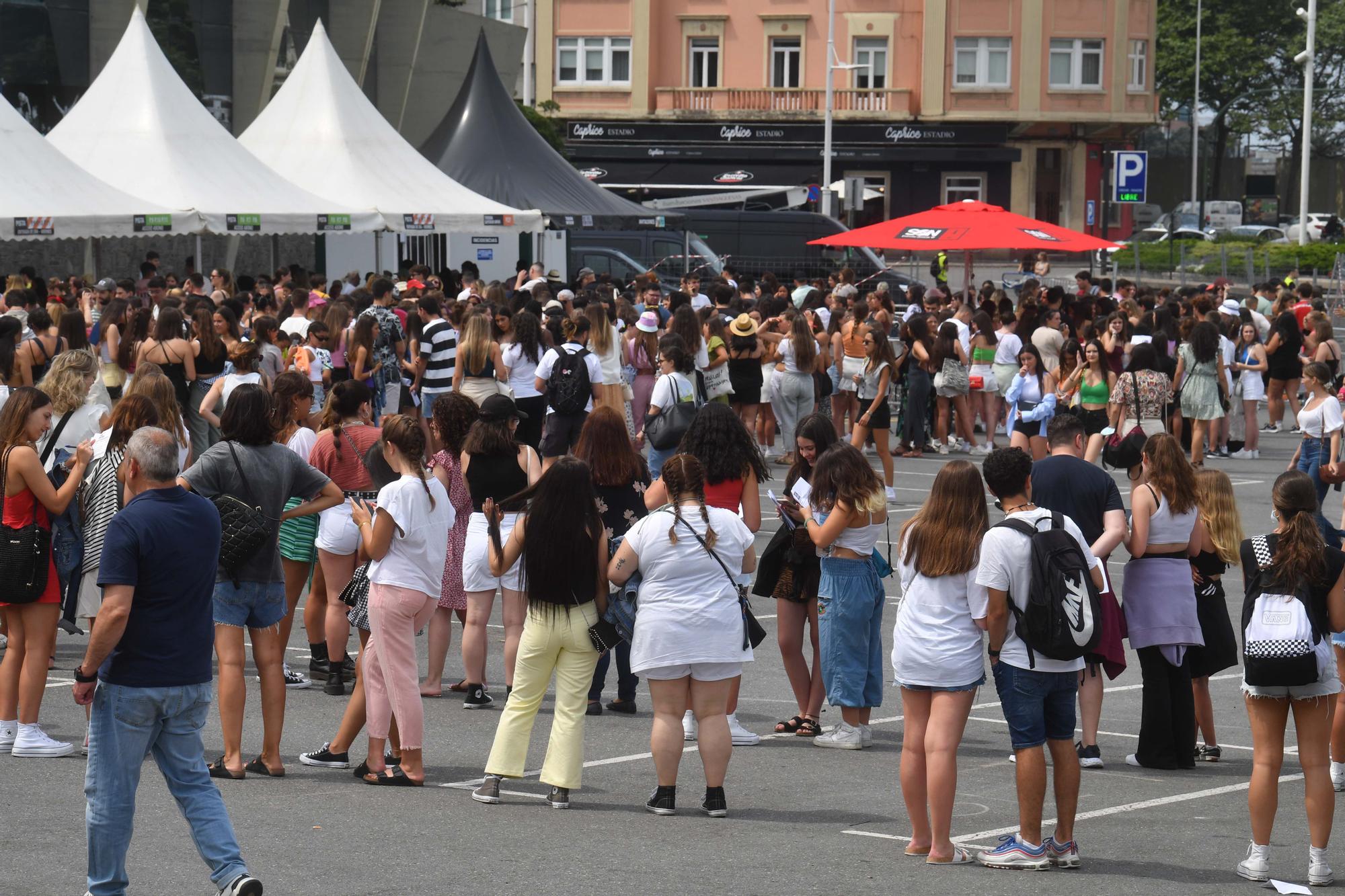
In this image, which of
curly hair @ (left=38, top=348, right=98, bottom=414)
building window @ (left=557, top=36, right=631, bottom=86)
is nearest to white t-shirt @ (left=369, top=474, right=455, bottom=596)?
curly hair @ (left=38, top=348, right=98, bottom=414)

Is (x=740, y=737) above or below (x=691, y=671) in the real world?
below

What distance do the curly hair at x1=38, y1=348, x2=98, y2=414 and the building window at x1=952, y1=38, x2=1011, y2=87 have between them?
5267 cm

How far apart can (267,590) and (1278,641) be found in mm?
4271

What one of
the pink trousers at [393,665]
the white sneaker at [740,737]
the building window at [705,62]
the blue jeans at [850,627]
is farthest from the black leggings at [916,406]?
the building window at [705,62]

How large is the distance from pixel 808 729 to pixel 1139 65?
56.2 metres

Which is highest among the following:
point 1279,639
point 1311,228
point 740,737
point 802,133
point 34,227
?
point 802,133

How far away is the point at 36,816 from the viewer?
279 inches

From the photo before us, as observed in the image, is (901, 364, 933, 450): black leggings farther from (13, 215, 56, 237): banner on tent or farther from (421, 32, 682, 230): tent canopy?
(13, 215, 56, 237): banner on tent

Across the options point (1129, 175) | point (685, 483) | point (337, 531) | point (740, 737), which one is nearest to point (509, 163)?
point (1129, 175)

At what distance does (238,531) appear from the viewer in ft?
24.8

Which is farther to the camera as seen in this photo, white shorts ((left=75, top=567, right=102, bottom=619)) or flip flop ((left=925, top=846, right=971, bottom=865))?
white shorts ((left=75, top=567, right=102, bottom=619))

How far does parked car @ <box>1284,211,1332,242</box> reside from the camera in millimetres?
62344

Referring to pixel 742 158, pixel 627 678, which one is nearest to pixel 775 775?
pixel 627 678

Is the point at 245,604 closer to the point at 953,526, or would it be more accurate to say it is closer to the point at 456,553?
the point at 456,553
